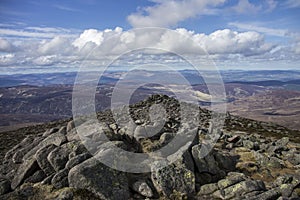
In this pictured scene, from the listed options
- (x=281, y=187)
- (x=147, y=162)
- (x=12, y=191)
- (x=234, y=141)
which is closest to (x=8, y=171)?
(x=12, y=191)

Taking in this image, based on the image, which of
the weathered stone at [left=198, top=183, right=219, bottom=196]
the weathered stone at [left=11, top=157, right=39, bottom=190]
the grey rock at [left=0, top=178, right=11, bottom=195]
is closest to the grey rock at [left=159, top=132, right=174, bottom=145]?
the weathered stone at [left=198, top=183, right=219, bottom=196]

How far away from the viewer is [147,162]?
23.5m

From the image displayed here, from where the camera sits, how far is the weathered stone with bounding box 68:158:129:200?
19859 millimetres

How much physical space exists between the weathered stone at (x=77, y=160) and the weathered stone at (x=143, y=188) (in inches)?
173

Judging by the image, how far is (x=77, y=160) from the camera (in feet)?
72.0

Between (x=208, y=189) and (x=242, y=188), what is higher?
(x=242, y=188)

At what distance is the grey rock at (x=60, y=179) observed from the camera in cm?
2070

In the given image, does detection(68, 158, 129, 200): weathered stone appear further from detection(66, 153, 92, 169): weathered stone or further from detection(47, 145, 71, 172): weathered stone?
detection(47, 145, 71, 172): weathered stone

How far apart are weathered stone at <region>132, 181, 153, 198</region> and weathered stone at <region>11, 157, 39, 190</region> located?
8.79 meters

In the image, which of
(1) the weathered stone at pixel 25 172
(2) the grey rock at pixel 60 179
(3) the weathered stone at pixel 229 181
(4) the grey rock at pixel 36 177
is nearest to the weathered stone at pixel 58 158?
(4) the grey rock at pixel 36 177

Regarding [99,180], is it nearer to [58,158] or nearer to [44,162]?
[58,158]

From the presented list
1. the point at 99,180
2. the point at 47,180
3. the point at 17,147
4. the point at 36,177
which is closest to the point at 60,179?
the point at 47,180

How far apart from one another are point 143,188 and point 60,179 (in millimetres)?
6147

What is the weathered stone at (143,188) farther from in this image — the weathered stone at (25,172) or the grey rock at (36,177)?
the weathered stone at (25,172)
